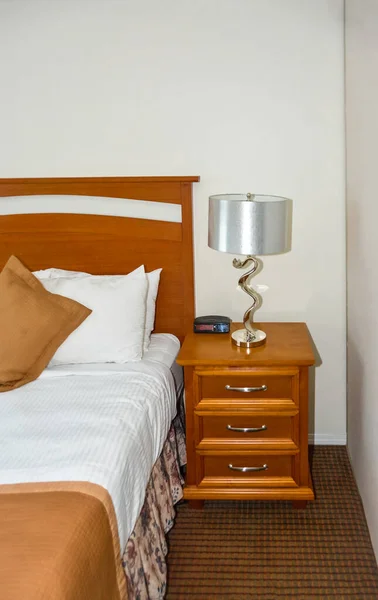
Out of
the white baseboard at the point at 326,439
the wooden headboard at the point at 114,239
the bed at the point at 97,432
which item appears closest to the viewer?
the bed at the point at 97,432

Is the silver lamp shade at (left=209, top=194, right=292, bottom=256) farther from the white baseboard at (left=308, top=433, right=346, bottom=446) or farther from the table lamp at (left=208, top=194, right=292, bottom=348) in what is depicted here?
the white baseboard at (left=308, top=433, right=346, bottom=446)

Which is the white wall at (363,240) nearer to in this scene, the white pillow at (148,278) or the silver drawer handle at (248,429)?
the silver drawer handle at (248,429)

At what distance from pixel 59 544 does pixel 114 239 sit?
5.72 ft

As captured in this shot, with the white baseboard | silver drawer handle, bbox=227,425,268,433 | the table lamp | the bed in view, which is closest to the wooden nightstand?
silver drawer handle, bbox=227,425,268,433

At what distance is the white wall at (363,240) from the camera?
2193 millimetres

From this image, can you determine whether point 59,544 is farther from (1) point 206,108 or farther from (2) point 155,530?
(1) point 206,108

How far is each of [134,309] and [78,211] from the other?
61cm

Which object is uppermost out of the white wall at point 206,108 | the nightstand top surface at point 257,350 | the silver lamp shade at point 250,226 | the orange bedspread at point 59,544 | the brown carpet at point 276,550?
the white wall at point 206,108

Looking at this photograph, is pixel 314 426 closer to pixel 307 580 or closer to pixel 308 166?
pixel 307 580

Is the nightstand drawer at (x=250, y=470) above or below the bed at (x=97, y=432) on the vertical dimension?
below

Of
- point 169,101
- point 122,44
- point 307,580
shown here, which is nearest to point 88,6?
point 122,44

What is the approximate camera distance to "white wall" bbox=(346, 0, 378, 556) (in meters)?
2.19

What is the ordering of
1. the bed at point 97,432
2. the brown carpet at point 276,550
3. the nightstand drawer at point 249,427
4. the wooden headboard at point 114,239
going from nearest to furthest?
the bed at point 97,432 < the brown carpet at point 276,550 < the nightstand drawer at point 249,427 < the wooden headboard at point 114,239

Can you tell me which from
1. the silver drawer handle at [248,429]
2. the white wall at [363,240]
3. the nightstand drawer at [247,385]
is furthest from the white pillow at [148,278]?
the white wall at [363,240]
